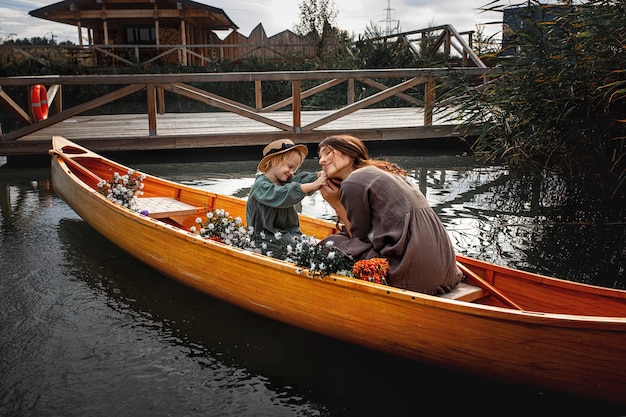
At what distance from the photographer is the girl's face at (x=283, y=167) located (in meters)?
4.12

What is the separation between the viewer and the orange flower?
10.7ft

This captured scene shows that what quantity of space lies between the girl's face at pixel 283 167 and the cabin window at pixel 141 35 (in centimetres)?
2301

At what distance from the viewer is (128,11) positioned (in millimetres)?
22766

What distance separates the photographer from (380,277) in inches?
129

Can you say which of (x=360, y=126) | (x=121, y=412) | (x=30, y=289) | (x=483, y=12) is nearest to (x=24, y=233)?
(x=30, y=289)

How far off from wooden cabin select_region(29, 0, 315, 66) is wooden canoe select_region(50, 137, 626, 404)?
1762 centimetres

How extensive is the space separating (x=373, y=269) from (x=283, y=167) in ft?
3.91

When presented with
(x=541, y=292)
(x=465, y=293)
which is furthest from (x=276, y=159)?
(x=541, y=292)

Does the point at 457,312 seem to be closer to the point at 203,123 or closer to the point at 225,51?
the point at 203,123

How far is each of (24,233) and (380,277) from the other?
4781mm

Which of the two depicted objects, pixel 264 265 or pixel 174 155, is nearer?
pixel 264 265

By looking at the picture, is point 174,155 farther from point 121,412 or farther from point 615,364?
point 615,364

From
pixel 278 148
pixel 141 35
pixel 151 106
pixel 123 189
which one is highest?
pixel 141 35

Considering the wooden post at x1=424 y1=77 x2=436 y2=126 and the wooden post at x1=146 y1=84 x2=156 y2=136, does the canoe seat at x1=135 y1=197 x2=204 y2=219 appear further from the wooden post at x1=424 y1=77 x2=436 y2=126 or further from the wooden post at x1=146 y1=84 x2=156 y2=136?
the wooden post at x1=424 y1=77 x2=436 y2=126
